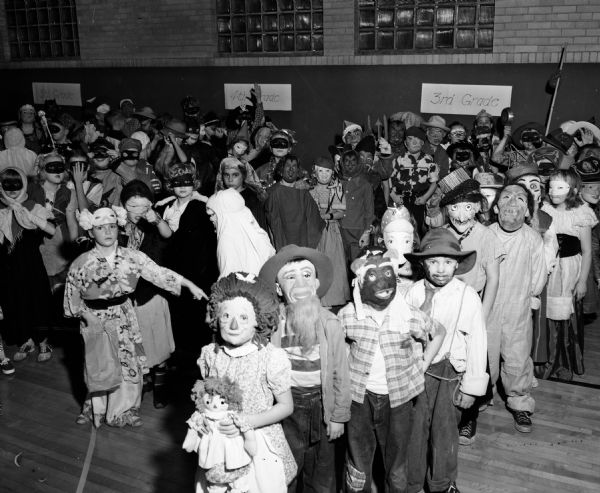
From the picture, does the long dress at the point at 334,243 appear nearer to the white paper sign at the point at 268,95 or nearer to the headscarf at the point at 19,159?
the headscarf at the point at 19,159

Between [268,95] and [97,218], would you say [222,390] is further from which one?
[268,95]

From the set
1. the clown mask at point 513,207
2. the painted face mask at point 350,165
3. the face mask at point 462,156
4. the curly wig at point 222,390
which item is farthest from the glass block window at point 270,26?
the curly wig at point 222,390

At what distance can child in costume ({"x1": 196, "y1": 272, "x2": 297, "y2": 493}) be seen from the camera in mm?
3234

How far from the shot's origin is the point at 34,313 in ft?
20.7

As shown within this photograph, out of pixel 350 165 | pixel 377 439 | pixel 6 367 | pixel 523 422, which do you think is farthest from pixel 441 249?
pixel 6 367

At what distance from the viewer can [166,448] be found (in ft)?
16.0

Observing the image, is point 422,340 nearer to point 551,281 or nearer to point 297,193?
point 551,281

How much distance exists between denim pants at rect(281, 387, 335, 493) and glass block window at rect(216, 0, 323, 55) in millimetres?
8806

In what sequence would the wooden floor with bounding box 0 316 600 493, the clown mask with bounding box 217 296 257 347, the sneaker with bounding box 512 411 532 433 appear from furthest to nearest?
the sneaker with bounding box 512 411 532 433 < the wooden floor with bounding box 0 316 600 493 < the clown mask with bounding box 217 296 257 347

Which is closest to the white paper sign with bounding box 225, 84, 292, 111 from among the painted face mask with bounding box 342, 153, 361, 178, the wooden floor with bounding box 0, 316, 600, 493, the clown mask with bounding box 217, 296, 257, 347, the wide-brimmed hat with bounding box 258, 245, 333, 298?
the painted face mask with bounding box 342, 153, 361, 178

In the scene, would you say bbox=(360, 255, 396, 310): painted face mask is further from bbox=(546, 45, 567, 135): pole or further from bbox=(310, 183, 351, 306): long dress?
bbox=(546, 45, 567, 135): pole

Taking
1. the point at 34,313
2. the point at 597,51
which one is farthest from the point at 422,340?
the point at 597,51

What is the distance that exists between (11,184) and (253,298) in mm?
3671

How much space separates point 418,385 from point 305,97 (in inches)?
341
